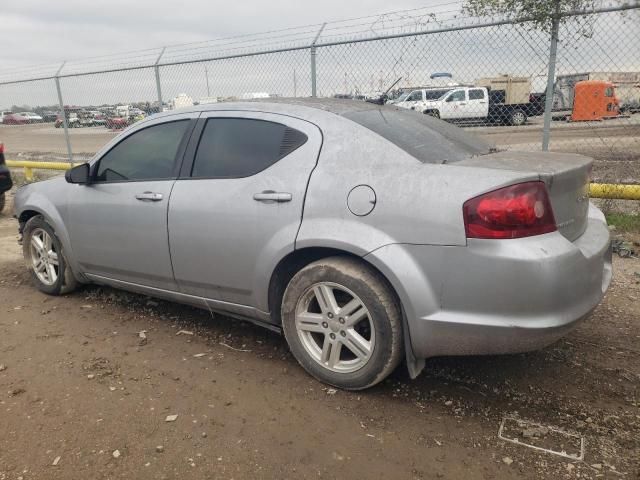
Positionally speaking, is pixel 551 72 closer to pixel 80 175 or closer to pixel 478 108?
pixel 478 108

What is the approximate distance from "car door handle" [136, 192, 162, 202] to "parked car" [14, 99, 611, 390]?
0.02m

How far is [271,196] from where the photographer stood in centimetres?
302

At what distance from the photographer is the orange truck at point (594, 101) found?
738 cm

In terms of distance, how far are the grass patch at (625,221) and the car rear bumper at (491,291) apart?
357 cm

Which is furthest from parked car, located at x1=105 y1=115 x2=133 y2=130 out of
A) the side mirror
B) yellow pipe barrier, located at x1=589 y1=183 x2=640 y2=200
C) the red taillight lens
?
the red taillight lens

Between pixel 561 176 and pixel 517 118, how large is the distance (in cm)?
710

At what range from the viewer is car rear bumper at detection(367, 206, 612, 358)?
2393mm

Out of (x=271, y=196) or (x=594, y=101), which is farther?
(x=594, y=101)

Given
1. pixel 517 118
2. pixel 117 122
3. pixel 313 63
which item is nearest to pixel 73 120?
pixel 117 122

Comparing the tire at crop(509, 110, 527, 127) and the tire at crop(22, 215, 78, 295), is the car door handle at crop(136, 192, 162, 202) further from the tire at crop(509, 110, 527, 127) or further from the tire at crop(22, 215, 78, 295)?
the tire at crop(509, 110, 527, 127)

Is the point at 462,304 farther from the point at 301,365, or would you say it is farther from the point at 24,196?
the point at 24,196

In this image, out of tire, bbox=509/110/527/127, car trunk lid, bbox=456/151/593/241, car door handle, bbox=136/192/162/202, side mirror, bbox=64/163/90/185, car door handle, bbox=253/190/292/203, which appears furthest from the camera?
tire, bbox=509/110/527/127

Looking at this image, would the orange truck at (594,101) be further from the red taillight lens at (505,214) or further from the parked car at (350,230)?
the red taillight lens at (505,214)

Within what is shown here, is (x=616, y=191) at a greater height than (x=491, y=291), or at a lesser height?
lesser
